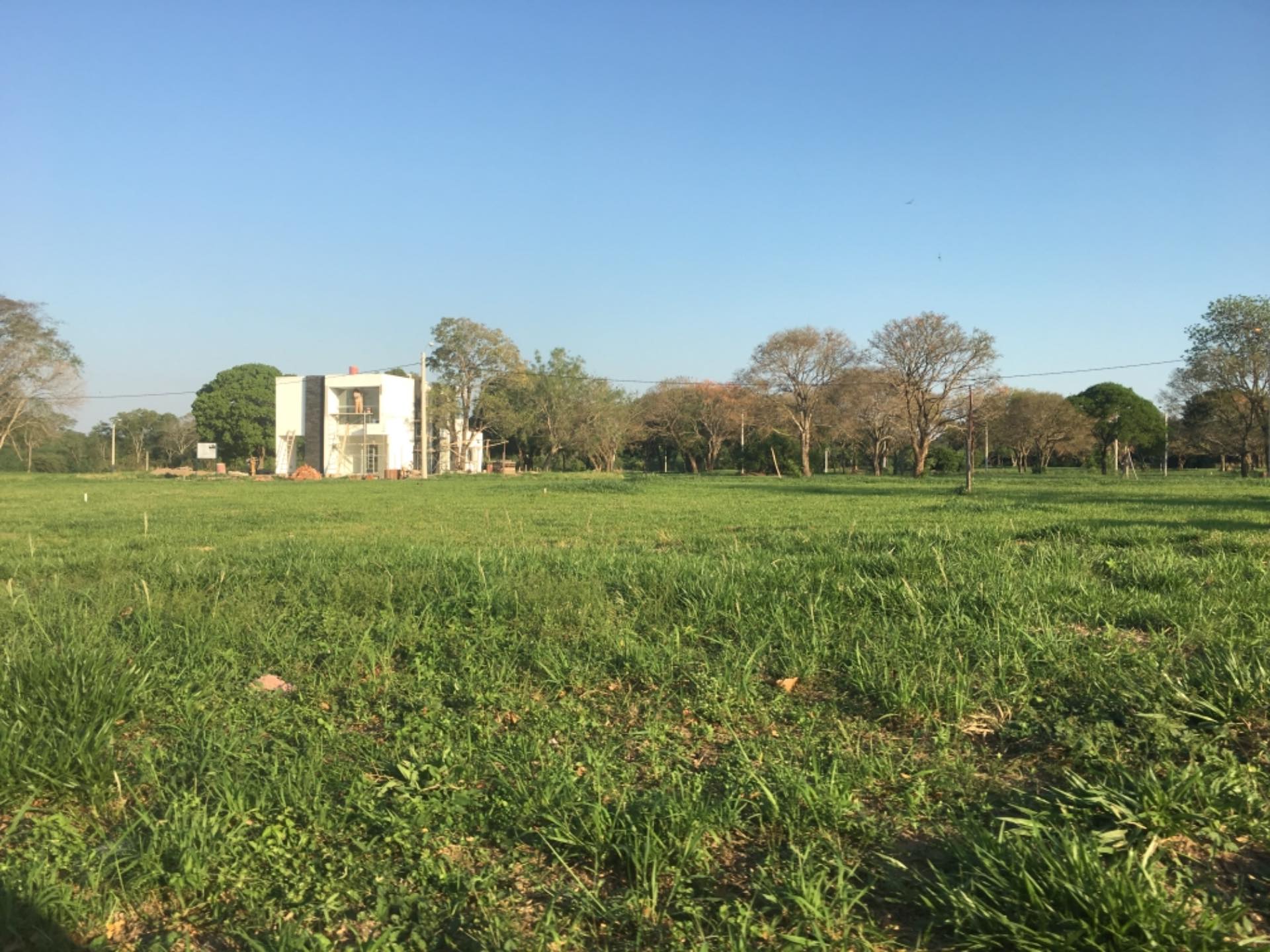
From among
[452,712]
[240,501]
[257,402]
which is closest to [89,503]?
[240,501]

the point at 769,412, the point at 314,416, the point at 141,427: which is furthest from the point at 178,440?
the point at 769,412

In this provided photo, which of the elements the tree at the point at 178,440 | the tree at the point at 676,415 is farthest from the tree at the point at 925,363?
the tree at the point at 178,440

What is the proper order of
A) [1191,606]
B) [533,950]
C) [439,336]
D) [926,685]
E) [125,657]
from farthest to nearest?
1. [439,336]
2. [1191,606]
3. [125,657]
4. [926,685]
5. [533,950]

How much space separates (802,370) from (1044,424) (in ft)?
68.6

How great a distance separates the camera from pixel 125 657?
3.75 metres

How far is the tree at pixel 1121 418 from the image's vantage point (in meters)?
55.5

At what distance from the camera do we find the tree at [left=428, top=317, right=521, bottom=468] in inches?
2199

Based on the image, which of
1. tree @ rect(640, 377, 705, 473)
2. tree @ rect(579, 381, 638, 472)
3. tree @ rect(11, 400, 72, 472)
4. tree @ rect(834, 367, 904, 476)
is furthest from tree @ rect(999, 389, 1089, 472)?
tree @ rect(11, 400, 72, 472)

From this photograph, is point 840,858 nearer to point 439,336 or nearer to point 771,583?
point 771,583

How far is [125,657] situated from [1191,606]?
5.50 m

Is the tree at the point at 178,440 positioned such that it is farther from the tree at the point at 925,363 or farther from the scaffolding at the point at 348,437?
the tree at the point at 925,363

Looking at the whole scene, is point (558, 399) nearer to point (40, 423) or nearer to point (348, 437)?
point (348, 437)

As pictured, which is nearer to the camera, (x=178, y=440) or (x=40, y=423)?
(x=40, y=423)

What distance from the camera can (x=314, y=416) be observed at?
57.2 m
